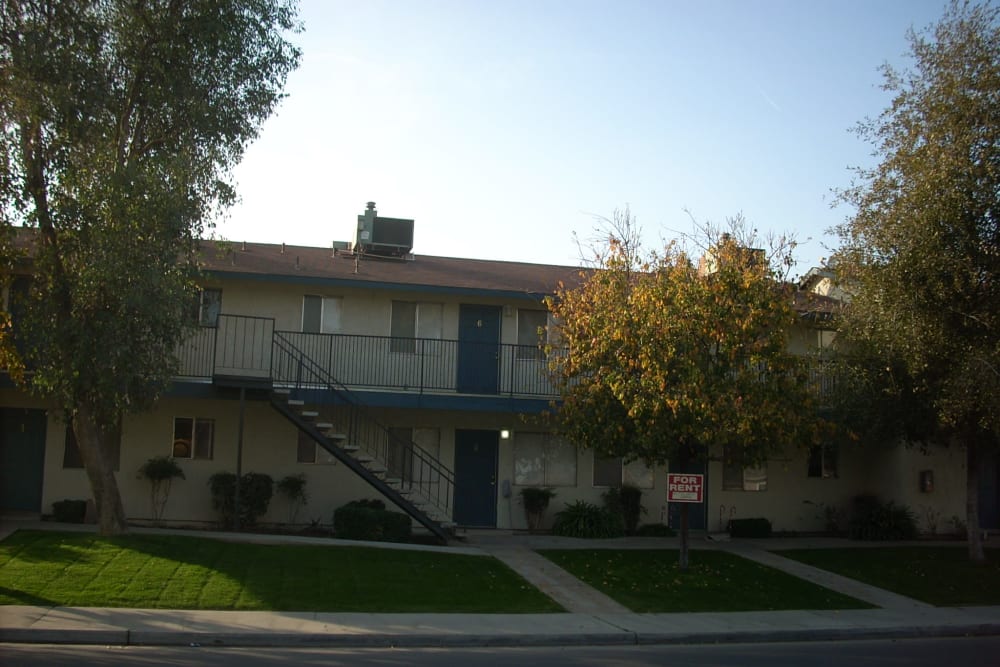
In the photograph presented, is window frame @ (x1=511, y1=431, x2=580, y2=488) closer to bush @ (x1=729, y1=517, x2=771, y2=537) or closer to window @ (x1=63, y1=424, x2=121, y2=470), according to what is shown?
bush @ (x1=729, y1=517, x2=771, y2=537)

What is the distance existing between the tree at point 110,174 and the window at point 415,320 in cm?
621

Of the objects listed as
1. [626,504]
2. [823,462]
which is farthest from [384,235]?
[823,462]

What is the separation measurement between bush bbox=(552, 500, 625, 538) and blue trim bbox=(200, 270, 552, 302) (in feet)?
15.9

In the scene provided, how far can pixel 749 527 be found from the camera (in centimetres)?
2114

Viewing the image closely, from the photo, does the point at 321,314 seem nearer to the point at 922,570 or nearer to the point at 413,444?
the point at 413,444

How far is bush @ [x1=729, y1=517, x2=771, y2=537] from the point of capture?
21.1m

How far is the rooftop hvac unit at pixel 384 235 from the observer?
22.8 m

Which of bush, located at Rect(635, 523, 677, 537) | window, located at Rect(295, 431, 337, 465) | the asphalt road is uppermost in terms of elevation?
window, located at Rect(295, 431, 337, 465)

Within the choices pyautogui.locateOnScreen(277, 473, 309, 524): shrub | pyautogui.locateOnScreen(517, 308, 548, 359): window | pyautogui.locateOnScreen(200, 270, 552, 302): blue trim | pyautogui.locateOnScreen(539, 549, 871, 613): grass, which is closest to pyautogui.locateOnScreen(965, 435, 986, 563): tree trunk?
pyautogui.locateOnScreen(539, 549, 871, 613): grass

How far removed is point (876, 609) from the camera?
14.0m

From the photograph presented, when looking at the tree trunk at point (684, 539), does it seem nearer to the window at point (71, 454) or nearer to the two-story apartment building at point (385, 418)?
the two-story apartment building at point (385, 418)

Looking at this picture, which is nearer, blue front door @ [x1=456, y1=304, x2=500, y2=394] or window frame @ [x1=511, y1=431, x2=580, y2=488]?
blue front door @ [x1=456, y1=304, x2=500, y2=394]

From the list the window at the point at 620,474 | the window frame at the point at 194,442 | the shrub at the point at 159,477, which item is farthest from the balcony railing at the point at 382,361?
the window at the point at 620,474

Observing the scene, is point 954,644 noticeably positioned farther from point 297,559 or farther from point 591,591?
point 297,559
